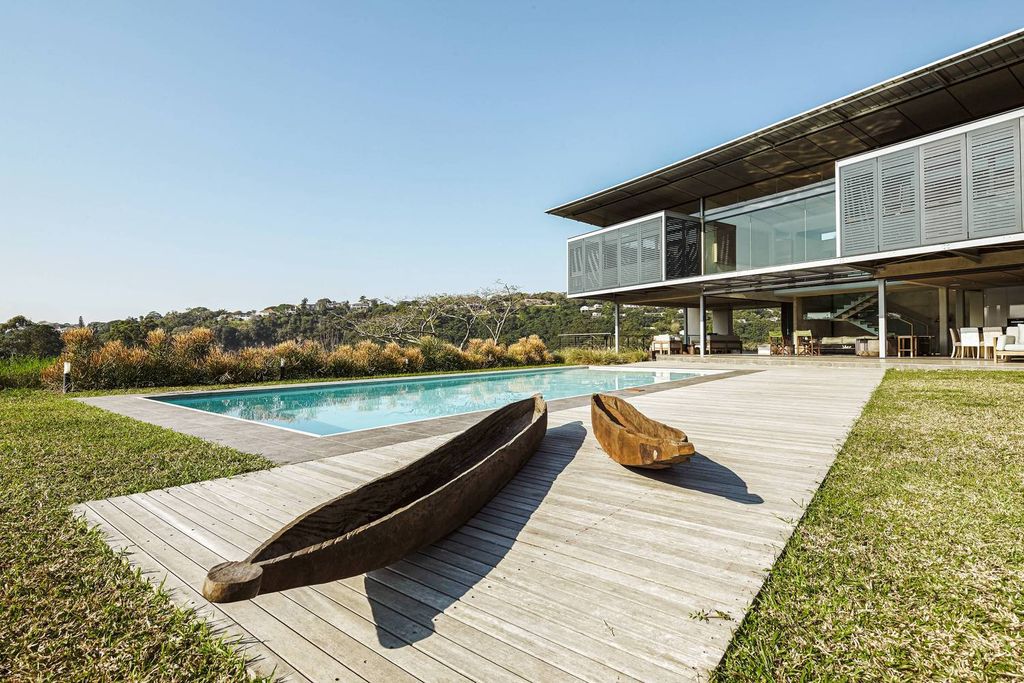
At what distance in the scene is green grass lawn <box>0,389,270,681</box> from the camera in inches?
59.4

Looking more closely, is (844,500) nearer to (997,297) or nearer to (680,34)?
(680,34)

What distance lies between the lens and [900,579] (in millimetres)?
1894

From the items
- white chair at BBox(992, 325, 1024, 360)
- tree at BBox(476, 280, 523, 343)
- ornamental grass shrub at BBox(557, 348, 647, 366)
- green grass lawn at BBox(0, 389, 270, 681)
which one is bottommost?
green grass lawn at BBox(0, 389, 270, 681)

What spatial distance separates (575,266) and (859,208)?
30.9 ft

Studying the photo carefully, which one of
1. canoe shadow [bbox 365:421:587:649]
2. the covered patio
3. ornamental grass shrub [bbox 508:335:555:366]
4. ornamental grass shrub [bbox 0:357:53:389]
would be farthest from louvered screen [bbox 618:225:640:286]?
ornamental grass shrub [bbox 0:357:53:389]

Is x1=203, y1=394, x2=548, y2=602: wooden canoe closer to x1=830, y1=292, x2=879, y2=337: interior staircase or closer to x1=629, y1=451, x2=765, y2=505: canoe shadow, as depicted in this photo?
x1=629, y1=451, x2=765, y2=505: canoe shadow

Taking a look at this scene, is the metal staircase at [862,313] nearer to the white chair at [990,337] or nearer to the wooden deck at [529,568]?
the white chair at [990,337]

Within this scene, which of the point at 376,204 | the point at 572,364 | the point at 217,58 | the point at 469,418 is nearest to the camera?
the point at 469,418

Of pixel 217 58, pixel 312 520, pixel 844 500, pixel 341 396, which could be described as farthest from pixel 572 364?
pixel 312 520

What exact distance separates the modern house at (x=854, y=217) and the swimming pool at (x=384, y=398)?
4783 millimetres

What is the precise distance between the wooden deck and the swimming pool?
300 cm

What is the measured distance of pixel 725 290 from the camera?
16.4 metres

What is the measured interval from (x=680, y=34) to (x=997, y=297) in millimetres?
12724

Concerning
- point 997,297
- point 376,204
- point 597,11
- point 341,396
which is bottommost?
point 341,396
